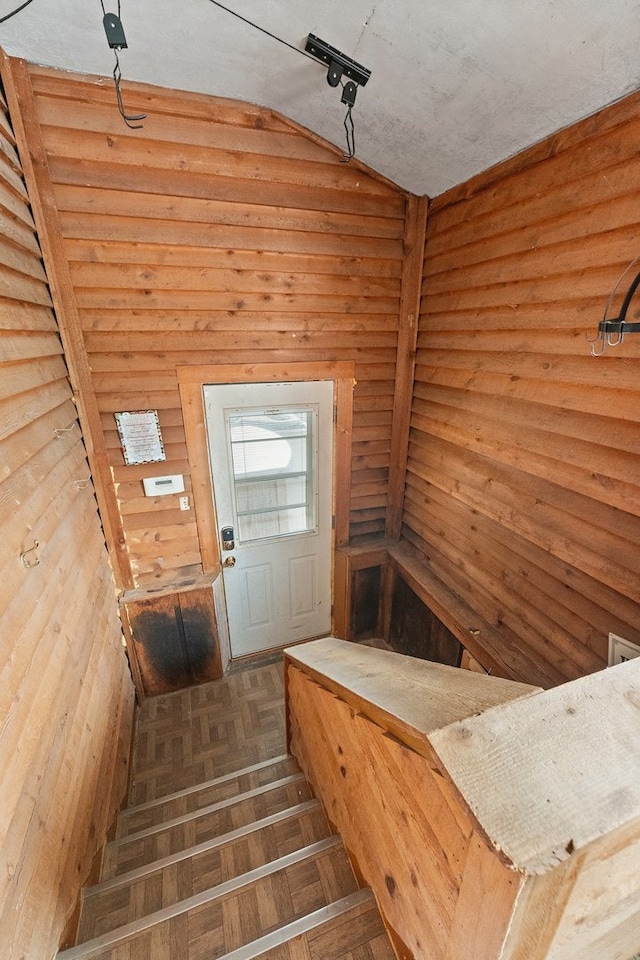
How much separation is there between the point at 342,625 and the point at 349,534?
777mm

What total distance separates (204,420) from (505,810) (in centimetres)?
219

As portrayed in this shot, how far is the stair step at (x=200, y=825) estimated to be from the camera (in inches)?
67.1

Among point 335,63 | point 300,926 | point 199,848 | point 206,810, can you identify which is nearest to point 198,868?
point 199,848

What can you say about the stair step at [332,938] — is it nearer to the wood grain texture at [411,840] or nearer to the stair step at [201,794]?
the wood grain texture at [411,840]

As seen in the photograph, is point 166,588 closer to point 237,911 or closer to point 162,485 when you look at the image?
point 162,485

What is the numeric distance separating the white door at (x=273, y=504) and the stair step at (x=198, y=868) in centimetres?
136

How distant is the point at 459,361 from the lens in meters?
2.22

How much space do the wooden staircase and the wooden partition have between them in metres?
0.32

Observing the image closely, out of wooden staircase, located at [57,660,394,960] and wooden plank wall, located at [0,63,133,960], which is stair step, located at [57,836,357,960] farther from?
wooden plank wall, located at [0,63,133,960]

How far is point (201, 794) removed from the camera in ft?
6.73

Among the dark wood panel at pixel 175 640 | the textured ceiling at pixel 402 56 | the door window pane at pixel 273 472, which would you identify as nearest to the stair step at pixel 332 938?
the dark wood panel at pixel 175 640

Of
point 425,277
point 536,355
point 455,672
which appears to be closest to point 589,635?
point 455,672

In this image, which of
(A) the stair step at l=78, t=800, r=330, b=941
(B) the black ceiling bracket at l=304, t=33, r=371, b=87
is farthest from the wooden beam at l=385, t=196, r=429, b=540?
(A) the stair step at l=78, t=800, r=330, b=941

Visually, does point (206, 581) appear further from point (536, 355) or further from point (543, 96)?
point (543, 96)
